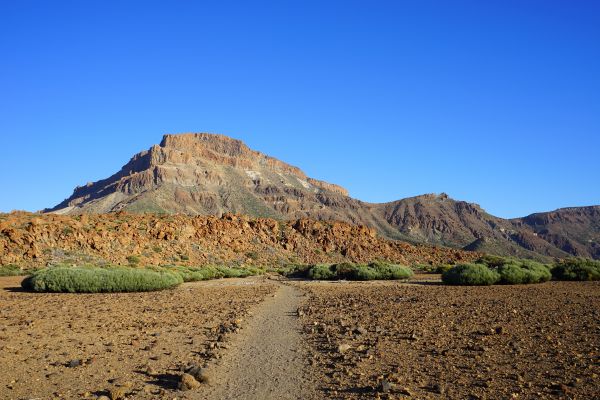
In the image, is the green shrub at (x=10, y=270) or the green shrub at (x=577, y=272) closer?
the green shrub at (x=10, y=270)

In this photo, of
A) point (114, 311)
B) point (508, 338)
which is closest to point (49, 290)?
point (114, 311)

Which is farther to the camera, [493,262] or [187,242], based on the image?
[187,242]

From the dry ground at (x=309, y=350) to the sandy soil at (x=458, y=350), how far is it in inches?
1.1

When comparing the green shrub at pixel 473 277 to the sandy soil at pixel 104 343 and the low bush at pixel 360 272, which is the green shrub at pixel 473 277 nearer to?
the low bush at pixel 360 272

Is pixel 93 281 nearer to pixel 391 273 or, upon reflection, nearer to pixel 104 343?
pixel 104 343

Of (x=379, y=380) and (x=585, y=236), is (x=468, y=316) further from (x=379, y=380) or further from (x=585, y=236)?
(x=585, y=236)

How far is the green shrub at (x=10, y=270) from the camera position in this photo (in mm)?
27984

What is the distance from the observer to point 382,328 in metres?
11.1

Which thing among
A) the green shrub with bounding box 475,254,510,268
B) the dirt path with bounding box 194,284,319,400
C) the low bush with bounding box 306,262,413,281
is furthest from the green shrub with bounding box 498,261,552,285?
the dirt path with bounding box 194,284,319,400

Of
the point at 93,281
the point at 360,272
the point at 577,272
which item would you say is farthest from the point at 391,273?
the point at 93,281

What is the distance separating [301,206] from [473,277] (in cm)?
12249

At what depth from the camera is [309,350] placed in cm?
922

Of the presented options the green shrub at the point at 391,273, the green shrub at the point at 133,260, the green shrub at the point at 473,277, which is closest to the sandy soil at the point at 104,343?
the green shrub at the point at 473,277

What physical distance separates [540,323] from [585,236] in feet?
526
